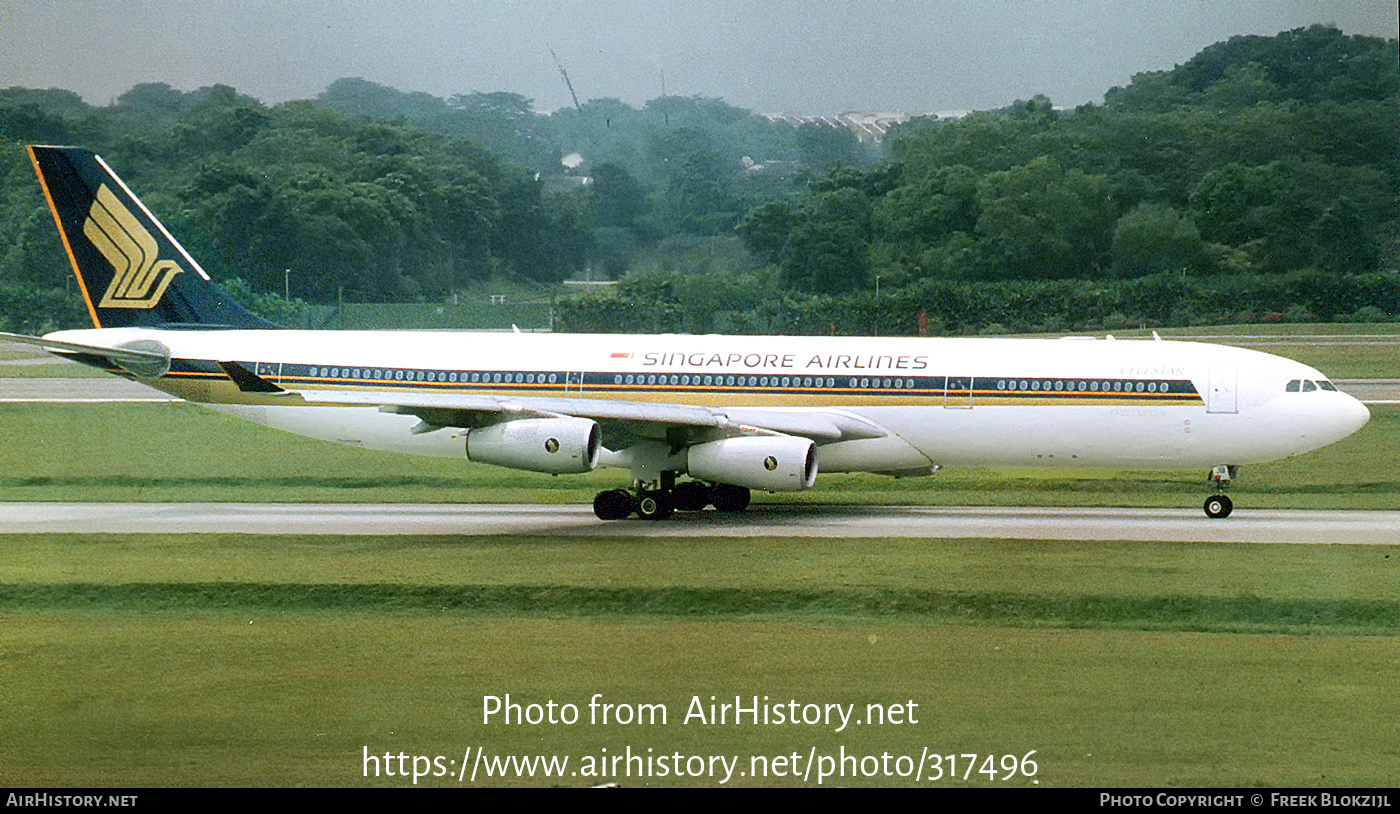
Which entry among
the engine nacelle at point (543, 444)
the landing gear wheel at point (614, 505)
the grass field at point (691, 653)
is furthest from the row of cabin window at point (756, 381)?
the grass field at point (691, 653)

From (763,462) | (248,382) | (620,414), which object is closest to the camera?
(248,382)

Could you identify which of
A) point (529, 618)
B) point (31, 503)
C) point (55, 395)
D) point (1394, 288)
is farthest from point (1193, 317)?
point (55, 395)

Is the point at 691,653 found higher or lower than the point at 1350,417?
lower

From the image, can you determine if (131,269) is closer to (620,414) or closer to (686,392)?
(620,414)

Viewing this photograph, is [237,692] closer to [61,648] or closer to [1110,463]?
[61,648]

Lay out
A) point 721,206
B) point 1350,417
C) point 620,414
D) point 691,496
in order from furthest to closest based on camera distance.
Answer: point 721,206, point 691,496, point 1350,417, point 620,414

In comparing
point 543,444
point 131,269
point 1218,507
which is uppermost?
point 131,269

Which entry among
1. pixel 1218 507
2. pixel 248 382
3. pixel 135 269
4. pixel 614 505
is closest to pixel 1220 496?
pixel 1218 507
